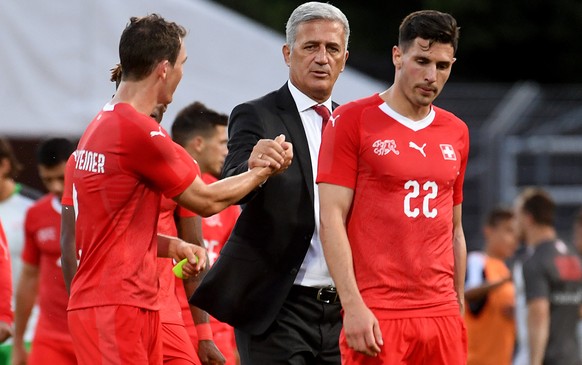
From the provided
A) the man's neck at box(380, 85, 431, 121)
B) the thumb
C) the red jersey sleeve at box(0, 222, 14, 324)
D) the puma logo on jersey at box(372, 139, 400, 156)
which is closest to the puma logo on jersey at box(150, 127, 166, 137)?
the puma logo on jersey at box(372, 139, 400, 156)

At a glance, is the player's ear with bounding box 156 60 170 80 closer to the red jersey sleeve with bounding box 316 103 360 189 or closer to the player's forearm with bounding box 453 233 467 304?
the red jersey sleeve with bounding box 316 103 360 189

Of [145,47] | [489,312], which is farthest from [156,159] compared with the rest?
[489,312]

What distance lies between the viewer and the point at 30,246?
28.5ft

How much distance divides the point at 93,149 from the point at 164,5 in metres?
6.90

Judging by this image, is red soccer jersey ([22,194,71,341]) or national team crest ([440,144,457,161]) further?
red soccer jersey ([22,194,71,341])

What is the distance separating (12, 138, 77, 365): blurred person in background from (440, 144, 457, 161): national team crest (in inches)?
128

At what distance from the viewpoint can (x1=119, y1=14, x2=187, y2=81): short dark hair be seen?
212 inches

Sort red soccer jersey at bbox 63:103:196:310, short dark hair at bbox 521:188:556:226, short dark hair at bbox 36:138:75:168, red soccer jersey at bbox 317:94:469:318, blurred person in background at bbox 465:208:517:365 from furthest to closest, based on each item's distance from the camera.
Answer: blurred person in background at bbox 465:208:517:365 < short dark hair at bbox 521:188:556:226 < short dark hair at bbox 36:138:75:168 < red soccer jersey at bbox 317:94:469:318 < red soccer jersey at bbox 63:103:196:310

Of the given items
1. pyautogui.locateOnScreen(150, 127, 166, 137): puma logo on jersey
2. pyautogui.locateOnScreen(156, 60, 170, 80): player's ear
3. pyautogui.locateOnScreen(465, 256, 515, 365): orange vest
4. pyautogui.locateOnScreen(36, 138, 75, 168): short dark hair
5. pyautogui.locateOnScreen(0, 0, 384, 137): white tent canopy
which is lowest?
pyautogui.locateOnScreen(465, 256, 515, 365): orange vest

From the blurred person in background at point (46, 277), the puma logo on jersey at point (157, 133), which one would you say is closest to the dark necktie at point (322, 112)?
the puma logo on jersey at point (157, 133)

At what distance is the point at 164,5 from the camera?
11977 millimetres

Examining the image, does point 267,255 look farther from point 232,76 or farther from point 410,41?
point 232,76

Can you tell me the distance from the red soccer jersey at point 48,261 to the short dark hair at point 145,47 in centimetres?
303

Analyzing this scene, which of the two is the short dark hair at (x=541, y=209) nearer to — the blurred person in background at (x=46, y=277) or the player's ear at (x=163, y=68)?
the blurred person in background at (x=46, y=277)
